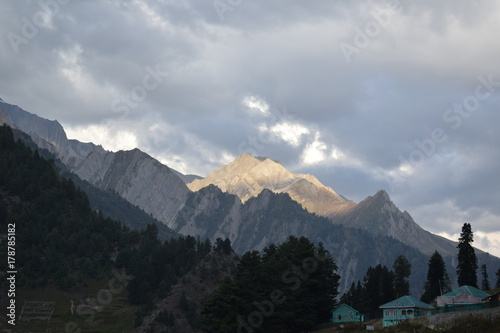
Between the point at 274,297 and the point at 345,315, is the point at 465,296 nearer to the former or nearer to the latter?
the point at 345,315

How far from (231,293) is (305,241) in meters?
26.6

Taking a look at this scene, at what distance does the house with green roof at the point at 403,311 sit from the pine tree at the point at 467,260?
142 ft

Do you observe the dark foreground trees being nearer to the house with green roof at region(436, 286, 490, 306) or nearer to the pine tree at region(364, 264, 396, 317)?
the pine tree at region(364, 264, 396, 317)

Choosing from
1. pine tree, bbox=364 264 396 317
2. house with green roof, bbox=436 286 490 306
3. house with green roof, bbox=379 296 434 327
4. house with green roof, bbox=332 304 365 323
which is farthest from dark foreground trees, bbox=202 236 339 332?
house with green roof, bbox=436 286 490 306

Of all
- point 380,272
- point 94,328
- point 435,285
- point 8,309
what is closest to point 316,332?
point 380,272

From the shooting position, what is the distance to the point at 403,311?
409 feet

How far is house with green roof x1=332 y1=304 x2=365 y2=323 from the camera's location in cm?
14112

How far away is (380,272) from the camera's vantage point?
176 m

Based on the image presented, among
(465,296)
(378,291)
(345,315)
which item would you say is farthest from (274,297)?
(378,291)

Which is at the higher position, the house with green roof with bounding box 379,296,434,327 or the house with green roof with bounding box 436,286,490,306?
the house with green roof with bounding box 436,286,490,306

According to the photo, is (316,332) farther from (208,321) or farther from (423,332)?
(423,332)

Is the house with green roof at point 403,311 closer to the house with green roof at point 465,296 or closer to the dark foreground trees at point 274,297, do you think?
the house with green roof at point 465,296

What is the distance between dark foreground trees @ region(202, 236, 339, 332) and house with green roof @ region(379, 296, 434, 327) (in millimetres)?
16731

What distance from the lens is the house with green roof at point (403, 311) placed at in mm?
123938
